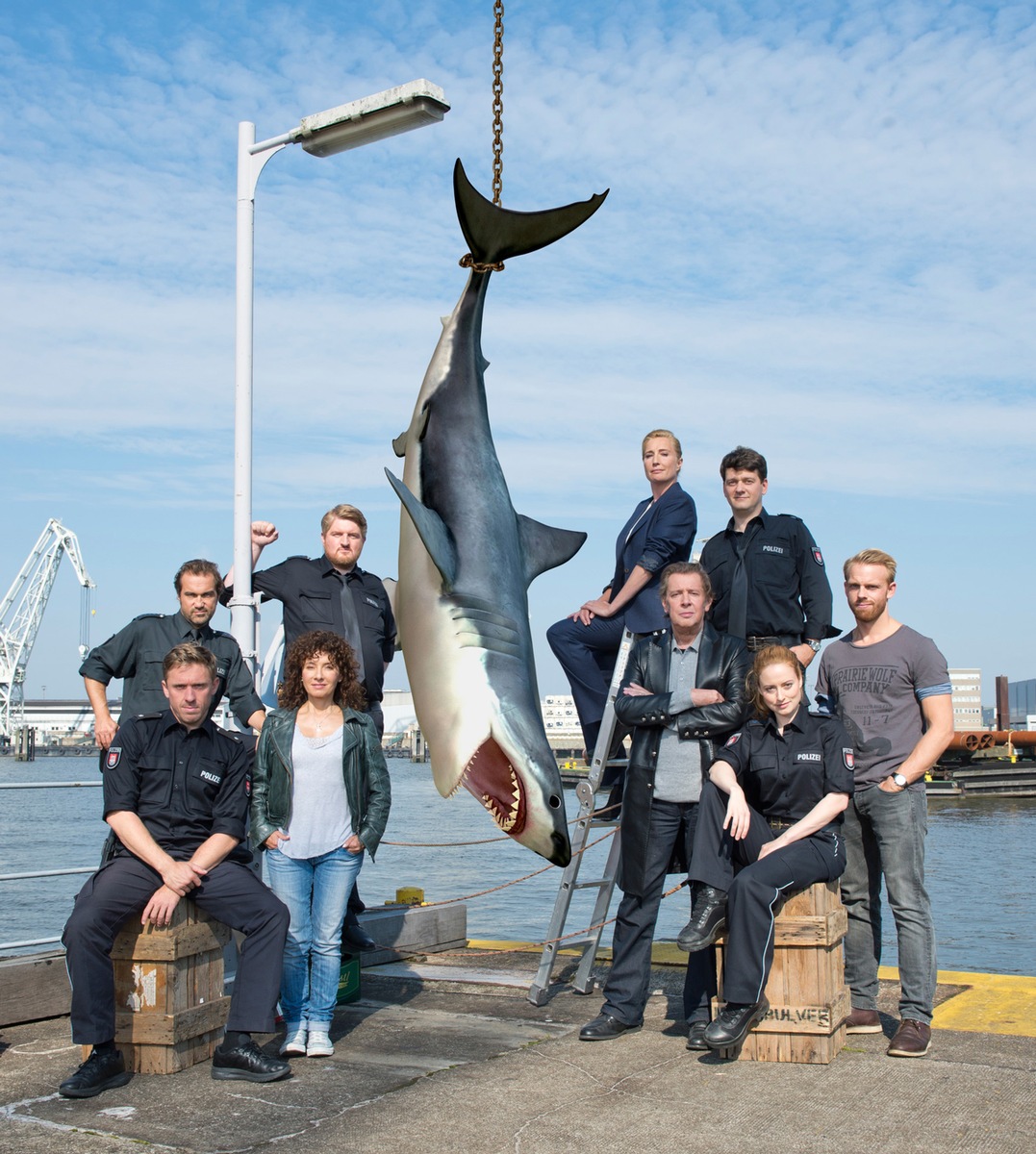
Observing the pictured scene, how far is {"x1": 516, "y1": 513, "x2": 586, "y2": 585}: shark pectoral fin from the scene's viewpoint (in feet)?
12.6

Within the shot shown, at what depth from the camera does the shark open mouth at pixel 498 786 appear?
10.4ft

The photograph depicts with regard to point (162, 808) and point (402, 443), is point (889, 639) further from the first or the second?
point (162, 808)

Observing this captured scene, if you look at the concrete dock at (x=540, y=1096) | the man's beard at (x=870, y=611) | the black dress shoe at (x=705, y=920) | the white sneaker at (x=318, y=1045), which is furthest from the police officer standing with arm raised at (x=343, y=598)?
the man's beard at (x=870, y=611)

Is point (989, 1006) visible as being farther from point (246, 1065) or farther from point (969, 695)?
point (969, 695)

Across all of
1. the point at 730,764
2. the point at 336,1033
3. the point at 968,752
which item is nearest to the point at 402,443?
the point at 730,764

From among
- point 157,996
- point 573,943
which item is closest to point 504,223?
point 157,996

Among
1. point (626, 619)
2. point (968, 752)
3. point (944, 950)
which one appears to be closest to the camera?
point (626, 619)

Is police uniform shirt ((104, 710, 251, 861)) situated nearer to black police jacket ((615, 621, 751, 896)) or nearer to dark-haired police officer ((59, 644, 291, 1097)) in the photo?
dark-haired police officer ((59, 644, 291, 1097))

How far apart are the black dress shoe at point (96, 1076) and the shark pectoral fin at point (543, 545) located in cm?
211

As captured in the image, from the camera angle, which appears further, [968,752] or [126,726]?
[968,752]

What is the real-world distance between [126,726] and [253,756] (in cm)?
50

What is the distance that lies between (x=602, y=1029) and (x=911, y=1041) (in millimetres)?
1136

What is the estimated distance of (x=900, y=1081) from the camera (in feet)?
12.6

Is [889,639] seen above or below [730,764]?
above
